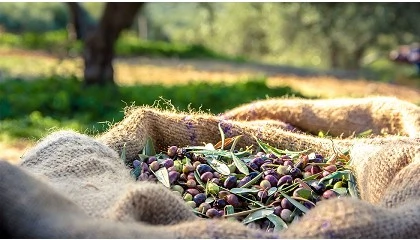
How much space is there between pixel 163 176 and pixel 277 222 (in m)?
0.42

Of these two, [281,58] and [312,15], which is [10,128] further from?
[281,58]

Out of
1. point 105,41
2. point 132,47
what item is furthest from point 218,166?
point 132,47

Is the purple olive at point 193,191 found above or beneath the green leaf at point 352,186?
beneath

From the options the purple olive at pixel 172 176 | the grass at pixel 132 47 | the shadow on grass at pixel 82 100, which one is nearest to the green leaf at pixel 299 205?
the purple olive at pixel 172 176

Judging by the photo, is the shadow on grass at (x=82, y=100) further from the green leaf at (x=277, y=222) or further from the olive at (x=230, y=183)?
the green leaf at (x=277, y=222)

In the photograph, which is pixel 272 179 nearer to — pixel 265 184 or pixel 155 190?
pixel 265 184

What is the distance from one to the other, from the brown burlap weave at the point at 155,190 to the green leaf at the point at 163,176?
0.38 ft

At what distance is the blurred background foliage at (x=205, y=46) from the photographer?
8297mm

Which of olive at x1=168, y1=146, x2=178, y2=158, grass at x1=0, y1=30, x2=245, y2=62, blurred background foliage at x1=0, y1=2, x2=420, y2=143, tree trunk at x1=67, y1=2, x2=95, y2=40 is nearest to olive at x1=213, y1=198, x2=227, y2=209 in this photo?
olive at x1=168, y1=146, x2=178, y2=158

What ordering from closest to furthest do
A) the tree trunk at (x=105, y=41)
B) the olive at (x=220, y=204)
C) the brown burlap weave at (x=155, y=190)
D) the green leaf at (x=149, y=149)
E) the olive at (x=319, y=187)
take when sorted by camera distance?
1. the brown burlap weave at (x=155, y=190)
2. the olive at (x=220, y=204)
3. the olive at (x=319, y=187)
4. the green leaf at (x=149, y=149)
5. the tree trunk at (x=105, y=41)

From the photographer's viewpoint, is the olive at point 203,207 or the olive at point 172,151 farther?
the olive at point 172,151

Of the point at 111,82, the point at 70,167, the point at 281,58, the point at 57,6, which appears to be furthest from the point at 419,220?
the point at 57,6

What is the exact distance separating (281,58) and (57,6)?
8.66 m

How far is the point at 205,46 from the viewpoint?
22.6 meters
